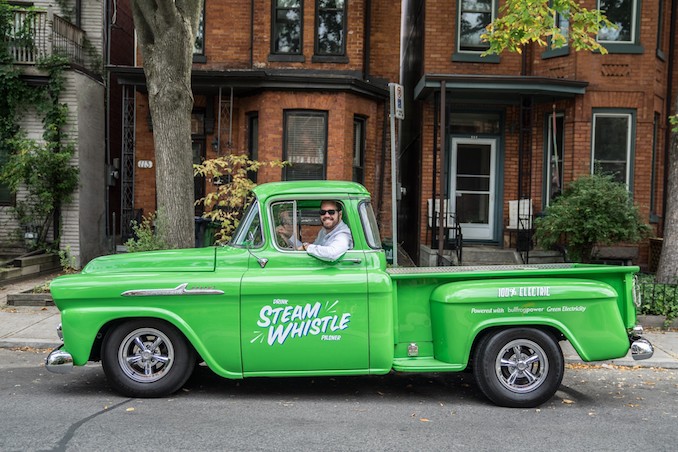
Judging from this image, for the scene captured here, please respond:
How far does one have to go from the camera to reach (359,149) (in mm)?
14836

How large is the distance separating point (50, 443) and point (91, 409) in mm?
813

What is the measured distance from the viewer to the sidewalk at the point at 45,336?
297 inches

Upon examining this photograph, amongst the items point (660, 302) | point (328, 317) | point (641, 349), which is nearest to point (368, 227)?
point (328, 317)

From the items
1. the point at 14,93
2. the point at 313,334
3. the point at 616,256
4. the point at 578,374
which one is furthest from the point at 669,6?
the point at 14,93

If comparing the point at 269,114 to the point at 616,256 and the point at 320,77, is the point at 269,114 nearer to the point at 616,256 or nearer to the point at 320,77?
the point at 320,77

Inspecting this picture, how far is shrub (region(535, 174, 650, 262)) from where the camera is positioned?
36.6 ft

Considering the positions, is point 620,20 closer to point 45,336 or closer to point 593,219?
point 593,219

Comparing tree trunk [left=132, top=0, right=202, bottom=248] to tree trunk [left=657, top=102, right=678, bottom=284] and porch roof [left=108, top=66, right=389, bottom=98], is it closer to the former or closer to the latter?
porch roof [left=108, top=66, right=389, bottom=98]

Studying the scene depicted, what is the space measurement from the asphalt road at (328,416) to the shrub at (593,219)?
15.4ft

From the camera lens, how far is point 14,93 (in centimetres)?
1390

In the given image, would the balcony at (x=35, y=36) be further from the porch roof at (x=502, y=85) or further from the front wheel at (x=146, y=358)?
the front wheel at (x=146, y=358)

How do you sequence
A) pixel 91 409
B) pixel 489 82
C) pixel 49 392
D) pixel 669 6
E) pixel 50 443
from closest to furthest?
pixel 50 443 → pixel 91 409 → pixel 49 392 → pixel 489 82 → pixel 669 6

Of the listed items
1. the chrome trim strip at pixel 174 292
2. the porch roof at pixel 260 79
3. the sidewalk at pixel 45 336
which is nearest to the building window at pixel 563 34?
the porch roof at pixel 260 79

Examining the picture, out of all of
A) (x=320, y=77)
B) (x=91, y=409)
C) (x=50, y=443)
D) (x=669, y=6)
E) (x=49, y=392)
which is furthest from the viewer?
(x=669, y=6)
